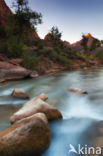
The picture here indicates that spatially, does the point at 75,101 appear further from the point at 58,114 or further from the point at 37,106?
the point at 37,106

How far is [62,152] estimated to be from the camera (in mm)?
2172

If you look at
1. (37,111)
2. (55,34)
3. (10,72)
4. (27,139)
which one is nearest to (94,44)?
(55,34)

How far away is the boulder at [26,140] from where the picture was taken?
6.29 feet

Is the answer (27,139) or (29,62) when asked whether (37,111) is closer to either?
(27,139)

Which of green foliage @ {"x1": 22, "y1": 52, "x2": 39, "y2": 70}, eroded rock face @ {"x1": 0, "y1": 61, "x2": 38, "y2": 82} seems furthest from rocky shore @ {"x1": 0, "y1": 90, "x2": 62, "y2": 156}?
green foliage @ {"x1": 22, "y1": 52, "x2": 39, "y2": 70}

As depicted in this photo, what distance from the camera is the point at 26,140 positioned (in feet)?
6.47

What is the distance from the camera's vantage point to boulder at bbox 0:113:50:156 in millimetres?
1917

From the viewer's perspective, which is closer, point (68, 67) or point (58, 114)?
point (58, 114)

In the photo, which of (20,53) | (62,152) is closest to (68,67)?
(20,53)

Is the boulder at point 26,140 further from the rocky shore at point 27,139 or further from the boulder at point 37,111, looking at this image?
the boulder at point 37,111

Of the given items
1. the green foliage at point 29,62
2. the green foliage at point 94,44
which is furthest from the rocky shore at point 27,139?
the green foliage at point 94,44

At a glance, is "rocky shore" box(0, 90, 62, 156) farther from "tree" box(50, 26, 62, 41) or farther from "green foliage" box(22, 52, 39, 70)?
"tree" box(50, 26, 62, 41)

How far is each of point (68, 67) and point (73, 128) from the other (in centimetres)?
1990

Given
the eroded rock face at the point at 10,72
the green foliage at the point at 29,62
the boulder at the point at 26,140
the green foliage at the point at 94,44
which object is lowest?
the boulder at the point at 26,140
